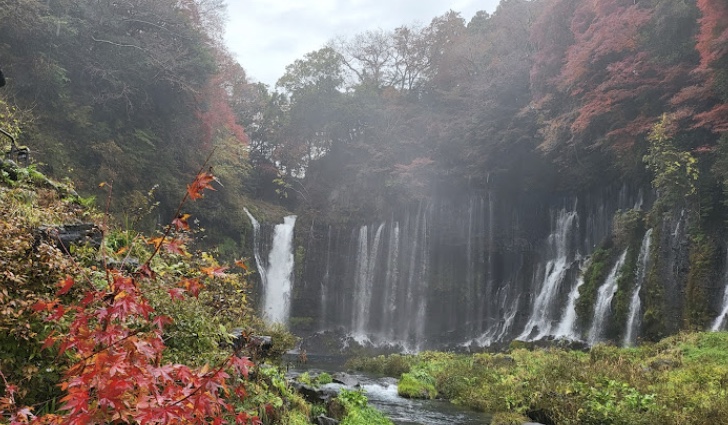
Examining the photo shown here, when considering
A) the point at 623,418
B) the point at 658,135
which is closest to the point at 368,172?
the point at 658,135

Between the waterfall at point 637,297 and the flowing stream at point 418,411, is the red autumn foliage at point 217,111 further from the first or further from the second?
the waterfall at point 637,297

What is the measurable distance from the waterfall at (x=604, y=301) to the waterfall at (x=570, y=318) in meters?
1.02

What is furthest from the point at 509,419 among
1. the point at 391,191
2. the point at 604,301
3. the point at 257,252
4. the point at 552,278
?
the point at 391,191

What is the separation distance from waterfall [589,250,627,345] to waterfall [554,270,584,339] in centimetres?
102

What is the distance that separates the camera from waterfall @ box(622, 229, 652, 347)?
55.0 feet

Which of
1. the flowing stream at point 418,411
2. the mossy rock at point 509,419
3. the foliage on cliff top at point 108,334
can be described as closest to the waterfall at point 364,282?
the flowing stream at point 418,411

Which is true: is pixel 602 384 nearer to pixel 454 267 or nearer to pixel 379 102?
pixel 454 267

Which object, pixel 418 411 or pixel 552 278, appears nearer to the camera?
pixel 418 411

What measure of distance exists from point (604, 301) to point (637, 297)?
154 cm

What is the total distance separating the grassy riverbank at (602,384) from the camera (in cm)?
800

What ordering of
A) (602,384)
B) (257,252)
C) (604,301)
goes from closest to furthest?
(602,384) → (604,301) → (257,252)

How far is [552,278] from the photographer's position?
2373 cm

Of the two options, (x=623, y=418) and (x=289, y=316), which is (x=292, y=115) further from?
(x=623, y=418)

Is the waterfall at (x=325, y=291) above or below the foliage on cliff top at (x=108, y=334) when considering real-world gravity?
below
